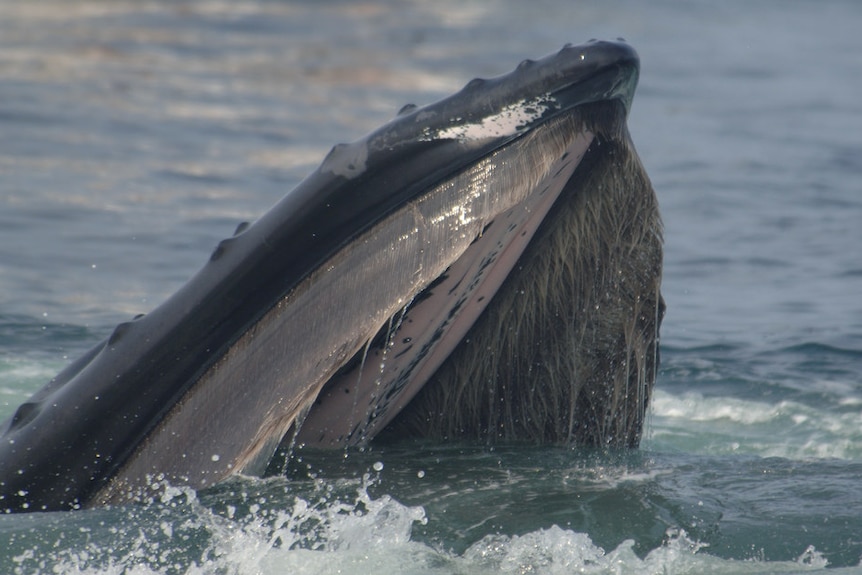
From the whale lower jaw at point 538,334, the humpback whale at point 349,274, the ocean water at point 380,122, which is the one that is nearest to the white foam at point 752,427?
the ocean water at point 380,122

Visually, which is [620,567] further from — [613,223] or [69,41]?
[69,41]

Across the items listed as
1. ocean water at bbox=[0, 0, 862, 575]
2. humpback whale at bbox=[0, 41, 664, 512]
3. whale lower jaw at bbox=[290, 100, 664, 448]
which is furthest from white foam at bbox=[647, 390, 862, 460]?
humpback whale at bbox=[0, 41, 664, 512]

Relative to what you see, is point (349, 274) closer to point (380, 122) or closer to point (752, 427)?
point (752, 427)

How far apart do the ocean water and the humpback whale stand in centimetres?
19

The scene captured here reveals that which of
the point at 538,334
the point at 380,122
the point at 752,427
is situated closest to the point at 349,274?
the point at 538,334

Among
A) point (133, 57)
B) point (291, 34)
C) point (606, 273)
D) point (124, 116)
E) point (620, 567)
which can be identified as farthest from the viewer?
point (291, 34)

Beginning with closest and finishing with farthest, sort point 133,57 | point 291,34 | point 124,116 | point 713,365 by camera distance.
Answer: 1. point 713,365
2. point 124,116
3. point 133,57
4. point 291,34

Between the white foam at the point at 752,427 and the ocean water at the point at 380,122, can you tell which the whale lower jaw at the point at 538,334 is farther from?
the white foam at the point at 752,427

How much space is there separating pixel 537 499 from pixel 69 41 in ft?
53.4

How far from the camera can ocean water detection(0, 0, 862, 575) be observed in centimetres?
395

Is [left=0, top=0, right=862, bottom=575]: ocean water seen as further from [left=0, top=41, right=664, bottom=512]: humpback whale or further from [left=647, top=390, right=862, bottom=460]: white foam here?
[left=0, top=41, right=664, bottom=512]: humpback whale

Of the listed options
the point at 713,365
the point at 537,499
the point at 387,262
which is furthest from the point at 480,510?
the point at 713,365

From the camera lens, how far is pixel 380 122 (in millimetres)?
15125

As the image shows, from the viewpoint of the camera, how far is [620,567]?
3.80 meters
